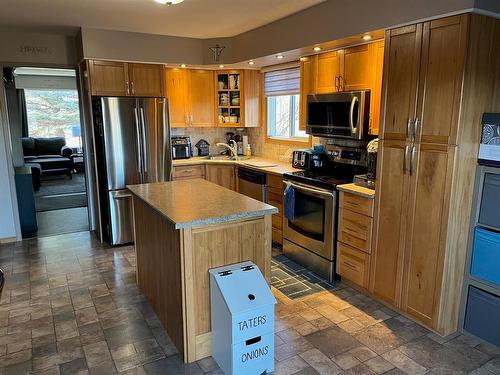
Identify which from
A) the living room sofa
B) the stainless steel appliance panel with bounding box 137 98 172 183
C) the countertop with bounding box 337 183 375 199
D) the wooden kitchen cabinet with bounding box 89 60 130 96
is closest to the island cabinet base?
the countertop with bounding box 337 183 375 199

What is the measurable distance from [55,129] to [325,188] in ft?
30.0

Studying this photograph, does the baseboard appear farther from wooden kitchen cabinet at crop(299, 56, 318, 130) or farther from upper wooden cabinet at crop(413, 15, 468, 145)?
upper wooden cabinet at crop(413, 15, 468, 145)

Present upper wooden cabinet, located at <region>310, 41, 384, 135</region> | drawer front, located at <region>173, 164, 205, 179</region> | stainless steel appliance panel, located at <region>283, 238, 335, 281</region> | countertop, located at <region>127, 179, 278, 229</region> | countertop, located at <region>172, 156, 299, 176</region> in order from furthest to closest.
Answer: drawer front, located at <region>173, 164, 205, 179</region> → countertop, located at <region>172, 156, 299, 176</region> → stainless steel appliance panel, located at <region>283, 238, 335, 281</region> → upper wooden cabinet, located at <region>310, 41, 384, 135</region> → countertop, located at <region>127, 179, 278, 229</region>

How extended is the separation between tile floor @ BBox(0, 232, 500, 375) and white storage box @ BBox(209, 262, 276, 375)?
0.17 m

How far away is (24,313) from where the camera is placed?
3.01 meters

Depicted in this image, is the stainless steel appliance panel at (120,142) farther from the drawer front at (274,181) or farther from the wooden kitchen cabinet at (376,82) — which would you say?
the wooden kitchen cabinet at (376,82)

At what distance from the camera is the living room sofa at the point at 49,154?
880 cm

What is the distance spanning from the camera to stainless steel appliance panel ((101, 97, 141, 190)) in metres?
4.25

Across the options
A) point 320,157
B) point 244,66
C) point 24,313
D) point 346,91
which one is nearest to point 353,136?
point 346,91

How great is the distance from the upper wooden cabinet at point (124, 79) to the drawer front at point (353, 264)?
292cm

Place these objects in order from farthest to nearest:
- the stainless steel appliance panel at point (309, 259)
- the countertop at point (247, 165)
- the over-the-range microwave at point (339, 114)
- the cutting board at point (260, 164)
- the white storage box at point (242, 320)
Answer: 1. the cutting board at point (260, 164)
2. the countertop at point (247, 165)
3. the stainless steel appliance panel at point (309, 259)
4. the over-the-range microwave at point (339, 114)
5. the white storage box at point (242, 320)

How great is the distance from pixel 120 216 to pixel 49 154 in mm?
6349

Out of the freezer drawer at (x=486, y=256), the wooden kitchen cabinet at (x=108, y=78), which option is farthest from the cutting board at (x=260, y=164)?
the freezer drawer at (x=486, y=256)

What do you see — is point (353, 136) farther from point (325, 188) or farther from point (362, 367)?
point (362, 367)
